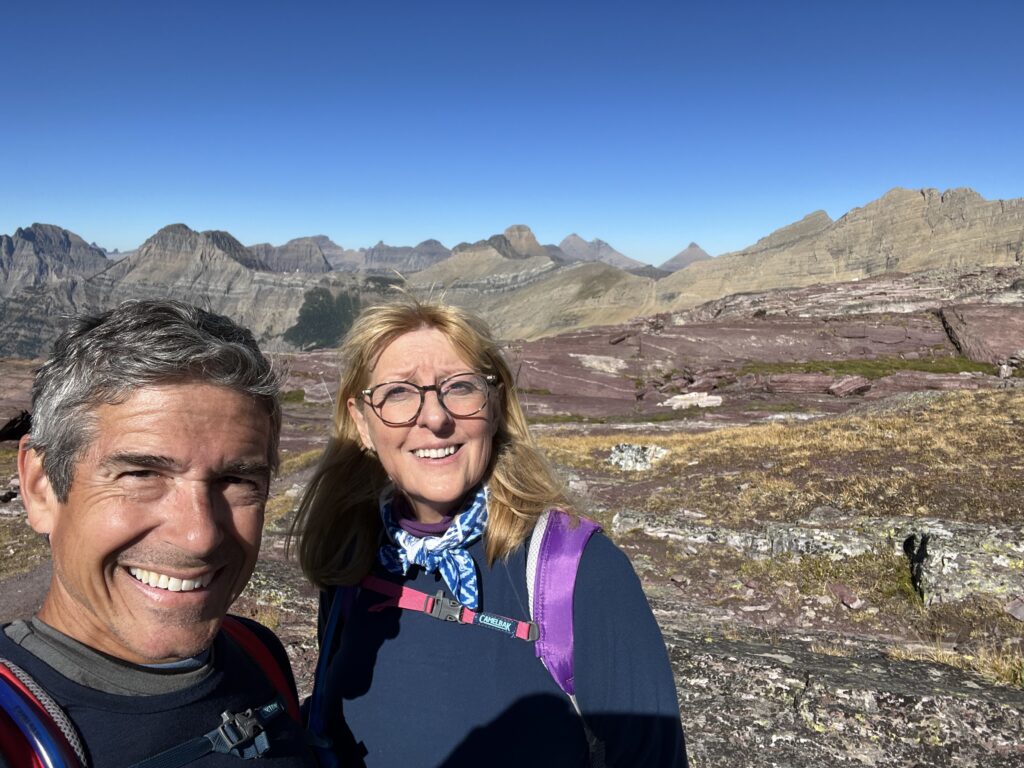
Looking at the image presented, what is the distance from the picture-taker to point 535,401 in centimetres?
4188

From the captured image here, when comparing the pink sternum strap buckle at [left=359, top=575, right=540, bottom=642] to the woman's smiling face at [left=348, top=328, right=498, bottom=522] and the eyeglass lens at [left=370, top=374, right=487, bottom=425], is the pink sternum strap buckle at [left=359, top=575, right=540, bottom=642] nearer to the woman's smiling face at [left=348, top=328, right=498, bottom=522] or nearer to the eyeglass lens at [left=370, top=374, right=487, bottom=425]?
the woman's smiling face at [left=348, top=328, right=498, bottom=522]

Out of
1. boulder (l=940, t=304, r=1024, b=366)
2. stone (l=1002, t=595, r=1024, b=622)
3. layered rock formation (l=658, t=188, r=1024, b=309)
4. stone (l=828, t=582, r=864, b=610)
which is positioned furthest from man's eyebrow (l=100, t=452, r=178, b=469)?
layered rock formation (l=658, t=188, r=1024, b=309)

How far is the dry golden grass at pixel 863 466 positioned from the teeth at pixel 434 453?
11.0 m

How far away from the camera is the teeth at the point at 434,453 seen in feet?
10.8

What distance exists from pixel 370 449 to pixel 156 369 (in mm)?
1831

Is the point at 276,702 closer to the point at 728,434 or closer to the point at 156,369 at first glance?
the point at 156,369

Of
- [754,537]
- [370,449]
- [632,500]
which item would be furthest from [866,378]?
[370,449]

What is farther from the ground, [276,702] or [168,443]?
[168,443]

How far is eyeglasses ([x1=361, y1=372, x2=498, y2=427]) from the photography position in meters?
3.35

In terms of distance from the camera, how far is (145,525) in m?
2.12

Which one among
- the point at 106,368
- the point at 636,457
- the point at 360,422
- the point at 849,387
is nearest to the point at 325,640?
the point at 360,422

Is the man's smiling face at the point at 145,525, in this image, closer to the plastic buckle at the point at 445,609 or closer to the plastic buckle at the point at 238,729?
the plastic buckle at the point at 238,729

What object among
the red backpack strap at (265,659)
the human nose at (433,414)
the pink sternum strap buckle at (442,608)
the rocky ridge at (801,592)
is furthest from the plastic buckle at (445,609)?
the rocky ridge at (801,592)

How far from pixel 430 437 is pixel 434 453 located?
103 millimetres
